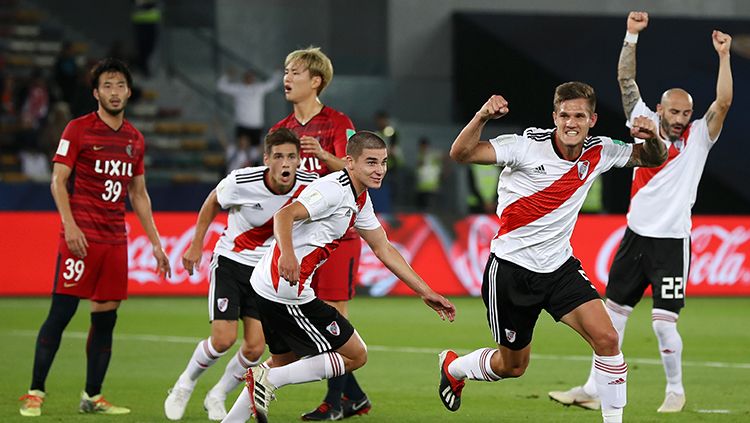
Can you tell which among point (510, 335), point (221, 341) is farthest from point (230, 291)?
point (510, 335)

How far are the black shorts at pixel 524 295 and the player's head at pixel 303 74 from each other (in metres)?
1.97

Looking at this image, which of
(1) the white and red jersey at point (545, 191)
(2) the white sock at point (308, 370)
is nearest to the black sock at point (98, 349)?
(2) the white sock at point (308, 370)

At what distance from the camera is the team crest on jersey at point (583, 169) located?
7871 millimetres

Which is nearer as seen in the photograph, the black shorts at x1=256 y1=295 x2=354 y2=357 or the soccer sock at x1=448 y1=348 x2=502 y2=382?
the black shorts at x1=256 y1=295 x2=354 y2=357

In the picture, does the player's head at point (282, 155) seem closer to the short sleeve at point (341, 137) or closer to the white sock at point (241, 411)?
the short sleeve at point (341, 137)

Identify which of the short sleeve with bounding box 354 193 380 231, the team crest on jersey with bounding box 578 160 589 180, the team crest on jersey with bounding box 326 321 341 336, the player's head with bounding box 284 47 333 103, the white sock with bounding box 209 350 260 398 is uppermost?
the player's head with bounding box 284 47 333 103

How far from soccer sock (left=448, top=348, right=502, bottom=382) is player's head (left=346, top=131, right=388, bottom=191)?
1.54 m

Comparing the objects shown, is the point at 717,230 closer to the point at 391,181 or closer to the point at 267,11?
the point at 391,181

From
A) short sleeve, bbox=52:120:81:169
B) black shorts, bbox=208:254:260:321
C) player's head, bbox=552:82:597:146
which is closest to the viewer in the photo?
player's head, bbox=552:82:597:146

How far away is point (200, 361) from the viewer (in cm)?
884

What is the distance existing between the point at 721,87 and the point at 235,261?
3.81 m

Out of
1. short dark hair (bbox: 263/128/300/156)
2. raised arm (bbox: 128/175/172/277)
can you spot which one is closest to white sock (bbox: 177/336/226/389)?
raised arm (bbox: 128/175/172/277)

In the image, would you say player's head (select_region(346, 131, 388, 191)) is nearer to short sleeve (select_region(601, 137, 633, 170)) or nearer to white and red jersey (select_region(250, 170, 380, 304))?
white and red jersey (select_region(250, 170, 380, 304))

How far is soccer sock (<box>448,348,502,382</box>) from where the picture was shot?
330 inches
